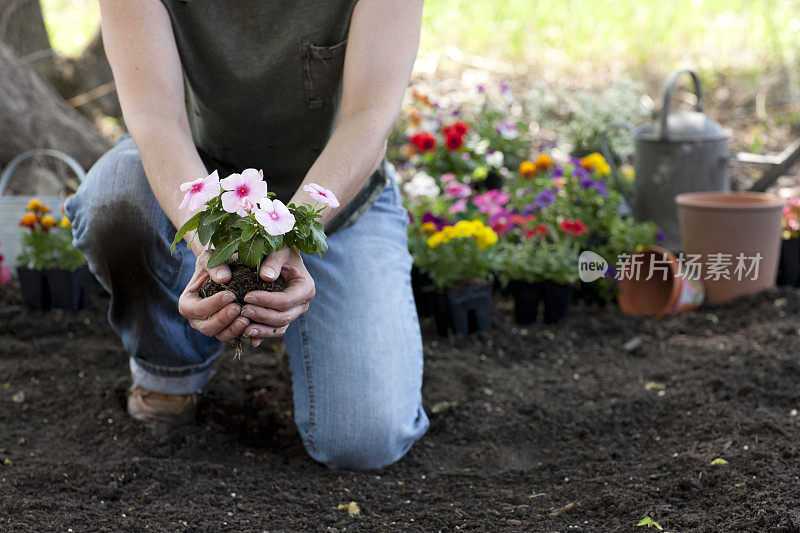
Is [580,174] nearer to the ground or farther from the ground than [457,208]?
farther from the ground

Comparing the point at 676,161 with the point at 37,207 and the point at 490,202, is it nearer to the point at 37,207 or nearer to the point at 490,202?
the point at 490,202

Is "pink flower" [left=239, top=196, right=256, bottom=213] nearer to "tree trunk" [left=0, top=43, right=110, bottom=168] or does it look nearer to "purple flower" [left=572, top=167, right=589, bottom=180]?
"purple flower" [left=572, top=167, right=589, bottom=180]

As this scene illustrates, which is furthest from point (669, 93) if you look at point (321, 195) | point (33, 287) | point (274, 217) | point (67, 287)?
point (33, 287)

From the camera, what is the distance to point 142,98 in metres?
1.57

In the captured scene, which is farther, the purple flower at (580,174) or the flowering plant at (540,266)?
the purple flower at (580,174)

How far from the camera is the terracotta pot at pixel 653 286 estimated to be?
109 inches

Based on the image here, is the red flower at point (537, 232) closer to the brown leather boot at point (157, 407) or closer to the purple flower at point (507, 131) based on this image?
the purple flower at point (507, 131)

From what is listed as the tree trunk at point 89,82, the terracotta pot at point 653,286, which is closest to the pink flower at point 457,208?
the terracotta pot at point 653,286

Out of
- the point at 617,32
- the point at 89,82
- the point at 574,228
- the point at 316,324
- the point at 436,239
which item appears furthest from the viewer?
the point at 617,32

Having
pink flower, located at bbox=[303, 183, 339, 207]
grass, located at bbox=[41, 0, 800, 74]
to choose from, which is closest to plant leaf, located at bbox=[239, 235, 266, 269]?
pink flower, located at bbox=[303, 183, 339, 207]

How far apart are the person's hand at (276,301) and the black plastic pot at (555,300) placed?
1465 mm

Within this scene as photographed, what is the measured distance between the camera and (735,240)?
277 cm

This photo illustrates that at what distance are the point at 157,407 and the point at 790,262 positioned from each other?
2374 mm

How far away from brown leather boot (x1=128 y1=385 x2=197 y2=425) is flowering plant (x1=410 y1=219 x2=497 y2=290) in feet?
3.21
